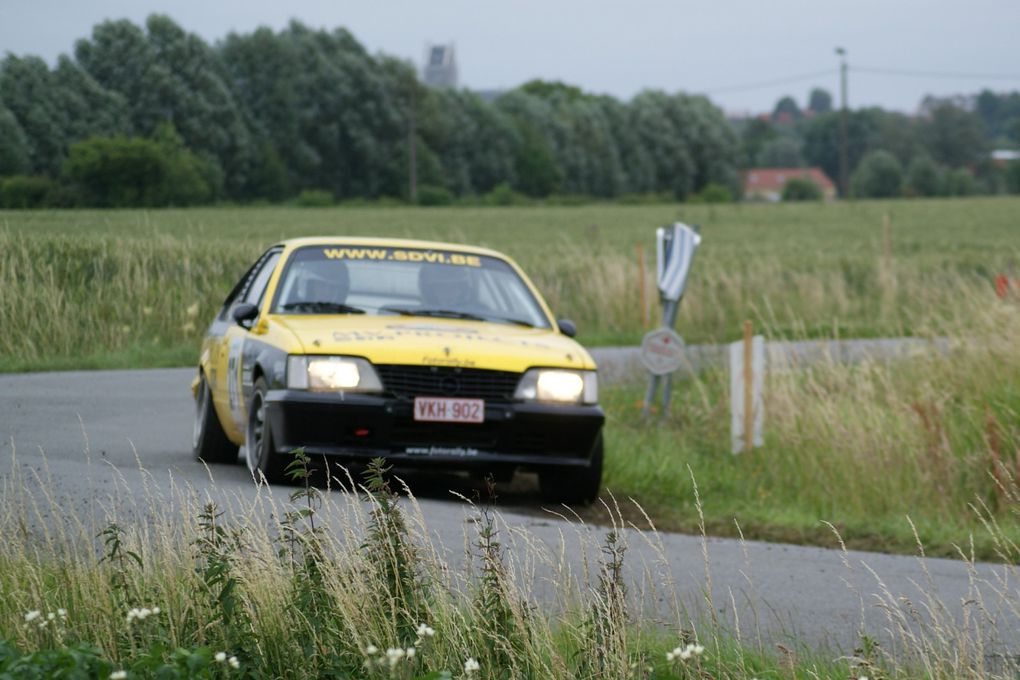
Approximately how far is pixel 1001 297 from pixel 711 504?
5915mm

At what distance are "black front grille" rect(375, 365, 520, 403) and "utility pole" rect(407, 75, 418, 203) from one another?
294 feet

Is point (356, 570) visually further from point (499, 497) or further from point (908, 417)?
point (908, 417)

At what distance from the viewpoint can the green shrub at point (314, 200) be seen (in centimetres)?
9088

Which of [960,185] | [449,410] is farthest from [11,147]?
[960,185]

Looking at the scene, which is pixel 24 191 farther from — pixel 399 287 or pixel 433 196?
pixel 433 196

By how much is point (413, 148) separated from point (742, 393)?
8757 centimetres

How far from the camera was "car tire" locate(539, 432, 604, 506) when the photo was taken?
989 centimetres

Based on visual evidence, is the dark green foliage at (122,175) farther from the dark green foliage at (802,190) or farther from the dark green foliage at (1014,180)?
the dark green foliage at (1014,180)

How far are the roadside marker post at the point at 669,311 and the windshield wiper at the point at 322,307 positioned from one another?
12.9 feet

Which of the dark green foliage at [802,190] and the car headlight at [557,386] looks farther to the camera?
the dark green foliage at [802,190]

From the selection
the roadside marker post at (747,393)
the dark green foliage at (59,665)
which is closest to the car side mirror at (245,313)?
the roadside marker post at (747,393)

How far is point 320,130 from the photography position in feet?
329

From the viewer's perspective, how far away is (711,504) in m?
11.7

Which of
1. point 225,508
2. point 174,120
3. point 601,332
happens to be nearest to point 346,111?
point 174,120
